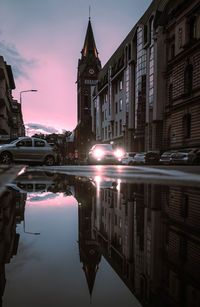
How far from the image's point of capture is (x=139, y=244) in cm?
158

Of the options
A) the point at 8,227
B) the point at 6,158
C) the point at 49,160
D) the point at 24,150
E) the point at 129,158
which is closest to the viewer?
the point at 8,227

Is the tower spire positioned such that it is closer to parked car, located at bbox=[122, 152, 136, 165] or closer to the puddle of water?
parked car, located at bbox=[122, 152, 136, 165]

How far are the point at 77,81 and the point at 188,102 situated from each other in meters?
80.1

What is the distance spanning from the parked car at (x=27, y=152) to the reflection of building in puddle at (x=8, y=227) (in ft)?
50.6

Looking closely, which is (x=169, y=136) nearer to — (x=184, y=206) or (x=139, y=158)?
(x=139, y=158)

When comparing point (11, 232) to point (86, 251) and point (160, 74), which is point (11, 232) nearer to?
point (86, 251)

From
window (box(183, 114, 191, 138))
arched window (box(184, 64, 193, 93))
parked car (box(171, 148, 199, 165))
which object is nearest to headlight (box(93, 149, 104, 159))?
parked car (box(171, 148, 199, 165))

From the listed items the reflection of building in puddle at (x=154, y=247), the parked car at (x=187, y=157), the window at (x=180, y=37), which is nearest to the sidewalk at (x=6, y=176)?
the reflection of building in puddle at (x=154, y=247)

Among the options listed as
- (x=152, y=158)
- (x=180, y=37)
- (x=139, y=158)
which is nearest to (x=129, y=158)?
(x=139, y=158)

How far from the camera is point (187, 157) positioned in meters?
19.7

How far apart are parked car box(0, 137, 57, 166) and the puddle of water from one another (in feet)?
52.4

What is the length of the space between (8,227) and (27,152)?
17.0 metres

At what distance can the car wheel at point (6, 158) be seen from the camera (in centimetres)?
1755

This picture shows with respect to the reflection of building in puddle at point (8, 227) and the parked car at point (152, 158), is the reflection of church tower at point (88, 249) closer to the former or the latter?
the reflection of building in puddle at point (8, 227)
